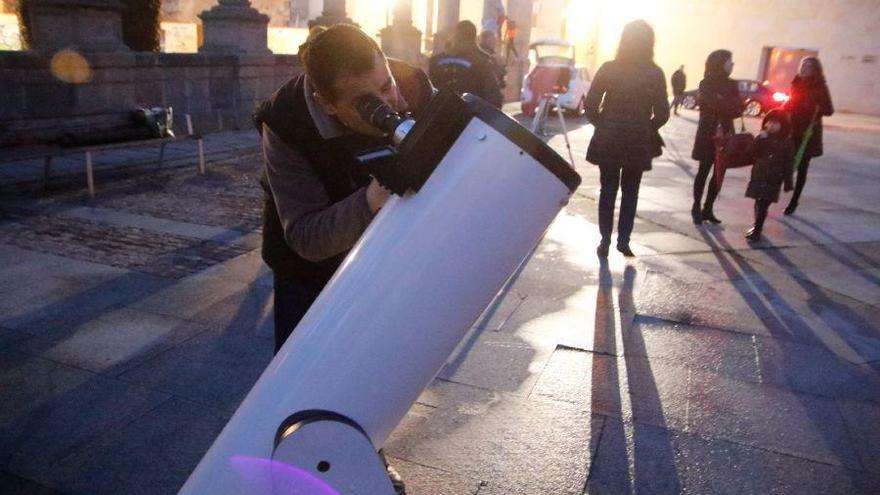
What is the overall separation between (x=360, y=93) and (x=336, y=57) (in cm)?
10

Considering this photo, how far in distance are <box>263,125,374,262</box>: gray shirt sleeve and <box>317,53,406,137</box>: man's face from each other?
168mm

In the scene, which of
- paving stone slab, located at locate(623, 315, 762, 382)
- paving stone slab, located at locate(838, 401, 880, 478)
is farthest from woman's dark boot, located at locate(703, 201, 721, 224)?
paving stone slab, located at locate(838, 401, 880, 478)

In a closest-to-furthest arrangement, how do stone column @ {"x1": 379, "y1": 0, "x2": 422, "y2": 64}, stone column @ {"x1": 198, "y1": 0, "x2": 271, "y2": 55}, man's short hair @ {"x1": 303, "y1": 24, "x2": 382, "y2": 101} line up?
1. man's short hair @ {"x1": 303, "y1": 24, "x2": 382, "y2": 101}
2. stone column @ {"x1": 198, "y1": 0, "x2": 271, "y2": 55}
3. stone column @ {"x1": 379, "y1": 0, "x2": 422, "y2": 64}

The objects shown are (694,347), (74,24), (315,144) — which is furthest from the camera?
(74,24)

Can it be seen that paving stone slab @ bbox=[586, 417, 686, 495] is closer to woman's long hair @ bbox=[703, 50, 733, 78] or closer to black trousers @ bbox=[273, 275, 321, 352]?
black trousers @ bbox=[273, 275, 321, 352]

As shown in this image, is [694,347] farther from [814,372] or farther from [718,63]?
[718,63]

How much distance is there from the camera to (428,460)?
9.02ft

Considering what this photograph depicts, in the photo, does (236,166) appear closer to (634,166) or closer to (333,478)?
(634,166)

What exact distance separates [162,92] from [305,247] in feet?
30.2

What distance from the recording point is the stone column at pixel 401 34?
16.6m

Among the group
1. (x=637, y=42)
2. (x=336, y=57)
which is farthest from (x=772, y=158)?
(x=336, y=57)

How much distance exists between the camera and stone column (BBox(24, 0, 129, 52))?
324 inches

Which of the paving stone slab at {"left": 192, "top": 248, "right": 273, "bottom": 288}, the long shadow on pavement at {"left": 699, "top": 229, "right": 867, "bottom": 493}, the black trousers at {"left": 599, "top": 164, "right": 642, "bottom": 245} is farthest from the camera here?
the black trousers at {"left": 599, "top": 164, "right": 642, "bottom": 245}

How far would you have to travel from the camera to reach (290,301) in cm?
222
